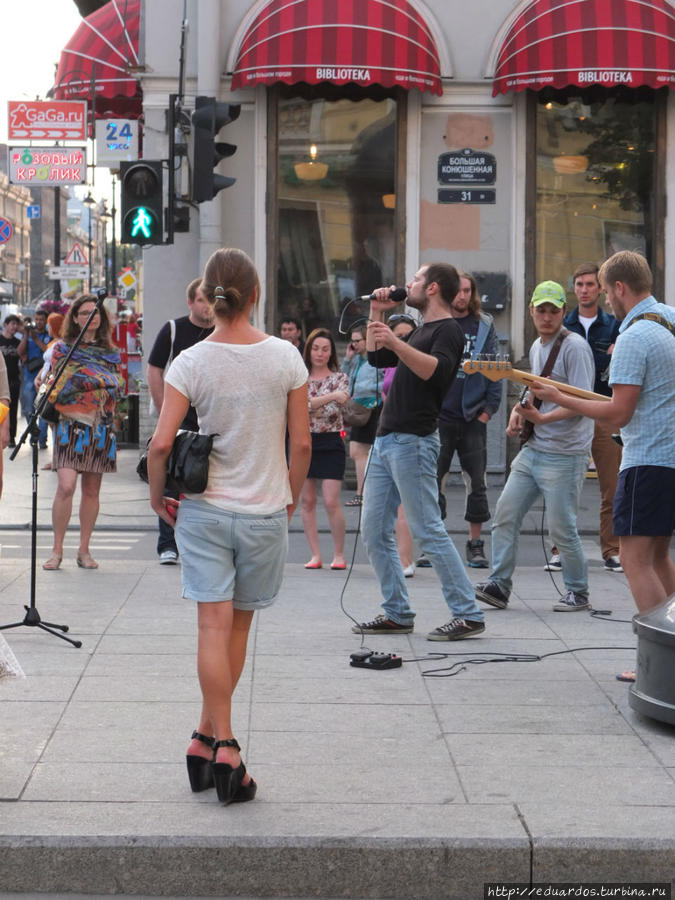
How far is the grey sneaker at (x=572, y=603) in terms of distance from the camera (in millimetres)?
8078

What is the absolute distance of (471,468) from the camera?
9.99 meters

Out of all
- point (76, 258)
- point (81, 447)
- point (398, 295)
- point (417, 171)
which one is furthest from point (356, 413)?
point (76, 258)

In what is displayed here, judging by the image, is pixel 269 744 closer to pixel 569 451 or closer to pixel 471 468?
pixel 569 451

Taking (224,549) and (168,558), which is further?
(168,558)

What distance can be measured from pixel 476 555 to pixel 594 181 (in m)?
7.40

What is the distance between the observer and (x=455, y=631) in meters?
7.11

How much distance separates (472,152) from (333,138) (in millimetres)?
1646

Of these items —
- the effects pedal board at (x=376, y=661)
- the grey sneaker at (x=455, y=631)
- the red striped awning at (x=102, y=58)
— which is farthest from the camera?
the red striped awning at (x=102, y=58)

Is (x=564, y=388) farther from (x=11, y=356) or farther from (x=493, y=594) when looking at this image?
(x=11, y=356)

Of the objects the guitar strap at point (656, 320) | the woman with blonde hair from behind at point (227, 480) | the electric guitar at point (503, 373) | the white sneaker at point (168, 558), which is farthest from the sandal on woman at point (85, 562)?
the woman with blonde hair from behind at point (227, 480)

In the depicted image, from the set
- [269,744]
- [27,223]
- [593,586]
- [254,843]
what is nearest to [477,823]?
[254,843]

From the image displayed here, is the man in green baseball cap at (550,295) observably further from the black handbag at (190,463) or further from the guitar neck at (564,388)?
the black handbag at (190,463)

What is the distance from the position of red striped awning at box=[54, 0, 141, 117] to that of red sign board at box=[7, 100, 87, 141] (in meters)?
1.13

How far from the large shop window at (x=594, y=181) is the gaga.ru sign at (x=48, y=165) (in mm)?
7194
